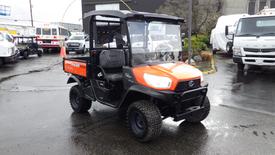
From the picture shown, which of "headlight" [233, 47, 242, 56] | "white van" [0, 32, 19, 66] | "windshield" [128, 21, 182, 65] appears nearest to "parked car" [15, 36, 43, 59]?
"white van" [0, 32, 19, 66]

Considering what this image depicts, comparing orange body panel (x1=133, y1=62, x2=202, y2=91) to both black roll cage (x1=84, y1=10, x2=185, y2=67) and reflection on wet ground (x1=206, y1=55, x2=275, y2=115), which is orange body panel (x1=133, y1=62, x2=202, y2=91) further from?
reflection on wet ground (x1=206, y1=55, x2=275, y2=115)

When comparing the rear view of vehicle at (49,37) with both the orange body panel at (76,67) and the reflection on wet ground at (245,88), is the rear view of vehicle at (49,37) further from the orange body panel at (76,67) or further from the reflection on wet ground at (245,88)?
the orange body panel at (76,67)

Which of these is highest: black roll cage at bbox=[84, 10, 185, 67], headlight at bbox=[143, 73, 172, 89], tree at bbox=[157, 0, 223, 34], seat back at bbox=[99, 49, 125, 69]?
tree at bbox=[157, 0, 223, 34]

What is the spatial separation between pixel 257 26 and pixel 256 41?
829mm

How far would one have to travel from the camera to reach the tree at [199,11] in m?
18.4

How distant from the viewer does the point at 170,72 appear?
385 centimetres

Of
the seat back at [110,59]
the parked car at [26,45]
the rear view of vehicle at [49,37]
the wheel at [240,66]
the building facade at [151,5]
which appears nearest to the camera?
the seat back at [110,59]

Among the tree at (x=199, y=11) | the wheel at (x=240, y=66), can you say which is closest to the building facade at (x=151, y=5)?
the tree at (x=199, y=11)

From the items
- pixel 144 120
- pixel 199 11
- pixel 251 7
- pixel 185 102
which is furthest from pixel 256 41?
pixel 251 7

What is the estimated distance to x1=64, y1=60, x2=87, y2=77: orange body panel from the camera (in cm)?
506

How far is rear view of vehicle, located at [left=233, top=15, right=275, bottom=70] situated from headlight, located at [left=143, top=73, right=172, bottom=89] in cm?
663

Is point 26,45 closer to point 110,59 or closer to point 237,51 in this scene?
point 237,51

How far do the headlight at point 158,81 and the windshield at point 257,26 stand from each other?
22.7 ft

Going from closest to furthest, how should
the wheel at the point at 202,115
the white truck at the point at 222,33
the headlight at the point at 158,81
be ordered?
the headlight at the point at 158,81
the wheel at the point at 202,115
the white truck at the point at 222,33
